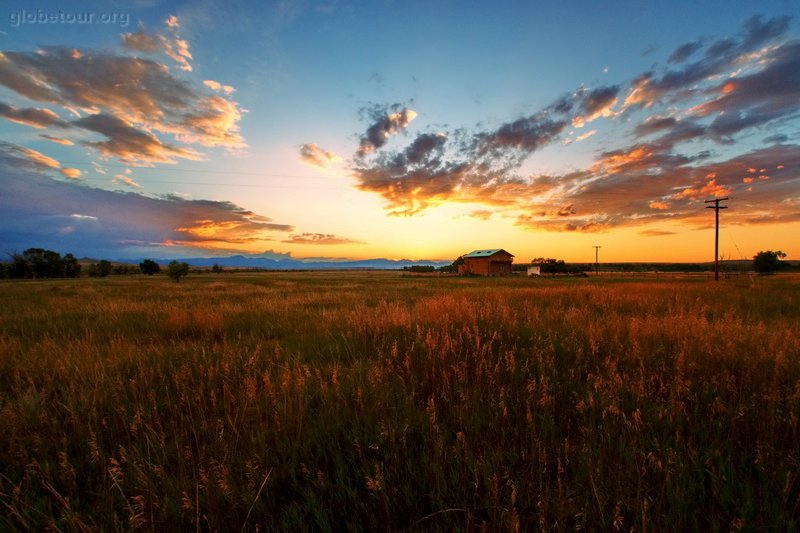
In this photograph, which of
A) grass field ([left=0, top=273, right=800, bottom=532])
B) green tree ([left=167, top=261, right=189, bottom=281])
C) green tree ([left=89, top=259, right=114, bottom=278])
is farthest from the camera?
green tree ([left=89, top=259, right=114, bottom=278])

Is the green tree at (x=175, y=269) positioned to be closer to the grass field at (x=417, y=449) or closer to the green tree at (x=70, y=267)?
the grass field at (x=417, y=449)

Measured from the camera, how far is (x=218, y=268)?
110m

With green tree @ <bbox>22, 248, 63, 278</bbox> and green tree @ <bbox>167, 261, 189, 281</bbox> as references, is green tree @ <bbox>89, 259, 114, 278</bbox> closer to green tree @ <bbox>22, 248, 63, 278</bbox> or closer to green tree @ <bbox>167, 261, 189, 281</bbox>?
green tree @ <bbox>22, 248, 63, 278</bbox>

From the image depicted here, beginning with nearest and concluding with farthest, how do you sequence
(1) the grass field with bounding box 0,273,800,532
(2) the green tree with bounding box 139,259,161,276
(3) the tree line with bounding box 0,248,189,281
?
(1) the grass field with bounding box 0,273,800,532 → (3) the tree line with bounding box 0,248,189,281 → (2) the green tree with bounding box 139,259,161,276

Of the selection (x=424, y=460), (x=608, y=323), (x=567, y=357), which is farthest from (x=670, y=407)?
(x=608, y=323)

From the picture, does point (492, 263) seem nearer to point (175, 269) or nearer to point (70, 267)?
point (175, 269)

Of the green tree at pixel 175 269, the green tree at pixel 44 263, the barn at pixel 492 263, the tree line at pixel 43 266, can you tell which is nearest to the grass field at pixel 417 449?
the green tree at pixel 175 269

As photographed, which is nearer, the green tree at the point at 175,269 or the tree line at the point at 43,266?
the green tree at the point at 175,269

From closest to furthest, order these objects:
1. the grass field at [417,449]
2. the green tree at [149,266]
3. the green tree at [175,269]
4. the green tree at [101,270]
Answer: the grass field at [417,449] < the green tree at [175,269] < the green tree at [101,270] < the green tree at [149,266]

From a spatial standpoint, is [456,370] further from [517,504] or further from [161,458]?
[161,458]

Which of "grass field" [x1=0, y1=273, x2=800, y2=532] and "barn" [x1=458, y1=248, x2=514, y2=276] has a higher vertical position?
"barn" [x1=458, y1=248, x2=514, y2=276]

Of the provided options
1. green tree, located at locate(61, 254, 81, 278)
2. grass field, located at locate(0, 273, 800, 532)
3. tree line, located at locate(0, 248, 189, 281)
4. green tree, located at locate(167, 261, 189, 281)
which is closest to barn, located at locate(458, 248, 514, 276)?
green tree, located at locate(167, 261, 189, 281)

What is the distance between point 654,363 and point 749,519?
308 cm

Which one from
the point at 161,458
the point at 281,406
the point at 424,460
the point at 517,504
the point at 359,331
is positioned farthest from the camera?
the point at 359,331
